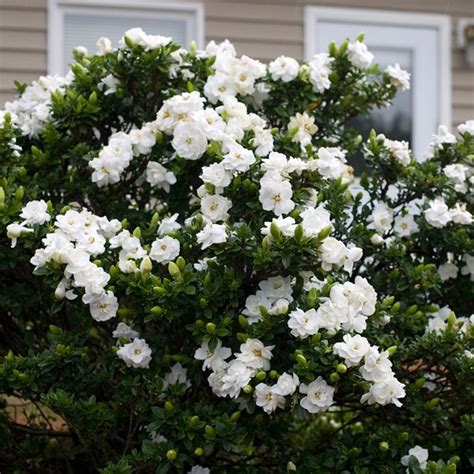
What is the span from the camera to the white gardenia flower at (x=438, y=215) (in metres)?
3.27

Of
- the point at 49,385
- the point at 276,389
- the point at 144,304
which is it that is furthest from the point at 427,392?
the point at 49,385

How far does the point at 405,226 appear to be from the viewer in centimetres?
342

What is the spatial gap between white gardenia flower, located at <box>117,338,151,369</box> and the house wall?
3.66 m

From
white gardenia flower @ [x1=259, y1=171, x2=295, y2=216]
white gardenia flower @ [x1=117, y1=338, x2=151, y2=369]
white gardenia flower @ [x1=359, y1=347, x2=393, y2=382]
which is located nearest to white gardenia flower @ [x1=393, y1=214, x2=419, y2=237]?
white gardenia flower @ [x1=259, y1=171, x2=295, y2=216]

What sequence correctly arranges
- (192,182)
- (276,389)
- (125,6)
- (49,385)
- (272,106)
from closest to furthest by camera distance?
1. (276,389)
2. (49,385)
3. (192,182)
4. (272,106)
5. (125,6)

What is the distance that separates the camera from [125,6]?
644 cm

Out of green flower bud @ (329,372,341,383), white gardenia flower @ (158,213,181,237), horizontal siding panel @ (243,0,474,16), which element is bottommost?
green flower bud @ (329,372,341,383)

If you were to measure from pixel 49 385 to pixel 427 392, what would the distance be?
1.20 metres

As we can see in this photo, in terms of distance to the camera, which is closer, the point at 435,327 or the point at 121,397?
the point at 121,397

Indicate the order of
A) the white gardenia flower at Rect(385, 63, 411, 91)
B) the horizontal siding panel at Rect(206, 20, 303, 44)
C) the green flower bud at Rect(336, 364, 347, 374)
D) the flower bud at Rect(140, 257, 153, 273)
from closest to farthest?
the green flower bud at Rect(336, 364, 347, 374) < the flower bud at Rect(140, 257, 153, 273) < the white gardenia flower at Rect(385, 63, 411, 91) < the horizontal siding panel at Rect(206, 20, 303, 44)

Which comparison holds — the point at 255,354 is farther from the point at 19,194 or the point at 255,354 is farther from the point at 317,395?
the point at 19,194

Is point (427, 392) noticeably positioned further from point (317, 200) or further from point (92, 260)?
point (92, 260)

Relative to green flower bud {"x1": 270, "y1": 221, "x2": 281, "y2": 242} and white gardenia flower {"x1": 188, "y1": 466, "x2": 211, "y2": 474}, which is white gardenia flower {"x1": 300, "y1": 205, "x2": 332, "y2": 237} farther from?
white gardenia flower {"x1": 188, "y1": 466, "x2": 211, "y2": 474}

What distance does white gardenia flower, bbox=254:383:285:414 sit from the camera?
2.71 metres
